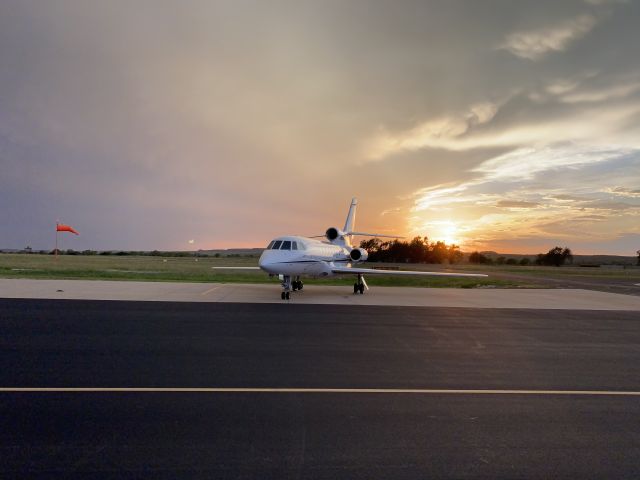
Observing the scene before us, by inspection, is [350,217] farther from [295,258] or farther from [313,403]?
[313,403]

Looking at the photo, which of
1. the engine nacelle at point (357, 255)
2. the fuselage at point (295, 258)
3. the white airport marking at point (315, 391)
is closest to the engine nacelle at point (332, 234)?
the engine nacelle at point (357, 255)

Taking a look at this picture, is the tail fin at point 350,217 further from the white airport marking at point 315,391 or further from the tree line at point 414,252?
the tree line at point 414,252

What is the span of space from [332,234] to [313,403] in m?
23.6

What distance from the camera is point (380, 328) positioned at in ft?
38.4

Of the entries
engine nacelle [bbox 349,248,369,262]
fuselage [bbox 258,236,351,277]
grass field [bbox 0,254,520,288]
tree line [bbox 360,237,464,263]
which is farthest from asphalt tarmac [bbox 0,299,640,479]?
tree line [bbox 360,237,464,263]

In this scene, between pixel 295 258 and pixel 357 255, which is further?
pixel 357 255

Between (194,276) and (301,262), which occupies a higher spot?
(301,262)

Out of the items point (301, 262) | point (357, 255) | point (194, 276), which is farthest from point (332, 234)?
Answer: point (194, 276)

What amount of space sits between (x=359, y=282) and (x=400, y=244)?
78.8 meters

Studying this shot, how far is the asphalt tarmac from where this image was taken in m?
3.98

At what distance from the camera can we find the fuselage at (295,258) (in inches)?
758

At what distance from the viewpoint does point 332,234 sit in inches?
1141

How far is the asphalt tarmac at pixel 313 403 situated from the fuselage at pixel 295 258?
7.97m

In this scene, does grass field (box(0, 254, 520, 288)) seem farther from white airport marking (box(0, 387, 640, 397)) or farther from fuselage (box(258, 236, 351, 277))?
white airport marking (box(0, 387, 640, 397))
